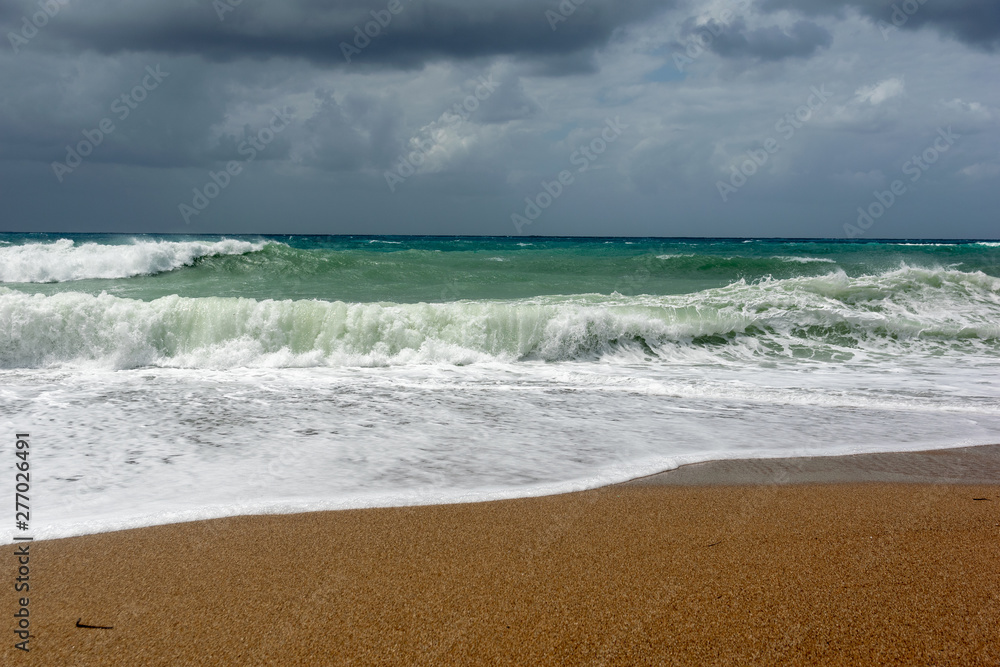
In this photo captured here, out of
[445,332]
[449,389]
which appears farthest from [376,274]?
[449,389]

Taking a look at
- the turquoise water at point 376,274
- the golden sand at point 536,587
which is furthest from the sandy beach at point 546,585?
the turquoise water at point 376,274

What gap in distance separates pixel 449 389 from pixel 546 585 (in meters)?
4.39

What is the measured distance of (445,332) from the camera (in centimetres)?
934

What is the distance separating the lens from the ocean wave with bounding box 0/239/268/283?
16.9 meters

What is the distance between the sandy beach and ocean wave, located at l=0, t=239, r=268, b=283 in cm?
1700

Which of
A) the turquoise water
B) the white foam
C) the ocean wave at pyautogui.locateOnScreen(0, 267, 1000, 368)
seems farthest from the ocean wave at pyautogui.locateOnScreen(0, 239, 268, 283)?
the white foam

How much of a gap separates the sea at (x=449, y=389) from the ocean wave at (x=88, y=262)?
1.91m

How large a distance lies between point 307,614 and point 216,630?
293mm

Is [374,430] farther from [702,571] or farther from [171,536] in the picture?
[702,571]

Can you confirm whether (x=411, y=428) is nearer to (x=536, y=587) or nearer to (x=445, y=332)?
(x=536, y=587)

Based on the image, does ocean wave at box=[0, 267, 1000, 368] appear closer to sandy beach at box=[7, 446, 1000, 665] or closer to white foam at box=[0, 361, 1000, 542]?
white foam at box=[0, 361, 1000, 542]

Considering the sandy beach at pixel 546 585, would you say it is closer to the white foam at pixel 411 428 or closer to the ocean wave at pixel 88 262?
the white foam at pixel 411 428

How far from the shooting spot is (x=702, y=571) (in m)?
2.62

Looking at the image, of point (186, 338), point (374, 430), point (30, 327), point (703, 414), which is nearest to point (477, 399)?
point (374, 430)
